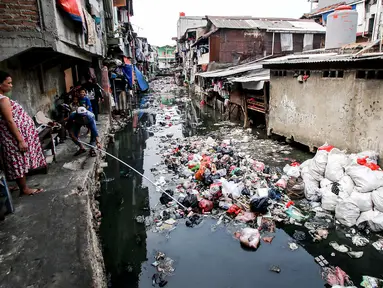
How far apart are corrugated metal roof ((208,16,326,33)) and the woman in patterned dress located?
18.6m

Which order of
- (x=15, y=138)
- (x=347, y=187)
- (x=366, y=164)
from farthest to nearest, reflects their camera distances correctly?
(x=366, y=164)
(x=347, y=187)
(x=15, y=138)

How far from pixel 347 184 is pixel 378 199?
595 millimetres

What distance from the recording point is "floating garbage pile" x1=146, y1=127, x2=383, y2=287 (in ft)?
14.4

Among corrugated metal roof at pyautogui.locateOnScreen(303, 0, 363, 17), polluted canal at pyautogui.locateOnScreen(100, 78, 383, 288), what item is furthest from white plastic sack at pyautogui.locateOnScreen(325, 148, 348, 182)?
corrugated metal roof at pyautogui.locateOnScreen(303, 0, 363, 17)

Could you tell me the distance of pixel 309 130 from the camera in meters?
8.05

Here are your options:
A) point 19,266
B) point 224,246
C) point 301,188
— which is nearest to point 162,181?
point 224,246

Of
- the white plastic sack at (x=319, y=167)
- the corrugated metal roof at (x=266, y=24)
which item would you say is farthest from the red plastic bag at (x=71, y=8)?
the corrugated metal roof at (x=266, y=24)

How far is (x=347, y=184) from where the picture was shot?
493 cm

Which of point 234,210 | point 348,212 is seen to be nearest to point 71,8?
point 234,210

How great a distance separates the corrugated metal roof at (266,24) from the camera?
2058cm

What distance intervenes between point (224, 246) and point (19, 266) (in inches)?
112

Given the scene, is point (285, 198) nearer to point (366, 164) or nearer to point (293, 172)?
point (293, 172)

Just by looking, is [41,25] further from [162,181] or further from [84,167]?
[162,181]

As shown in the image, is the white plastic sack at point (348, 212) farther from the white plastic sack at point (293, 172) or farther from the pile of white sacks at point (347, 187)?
the white plastic sack at point (293, 172)
